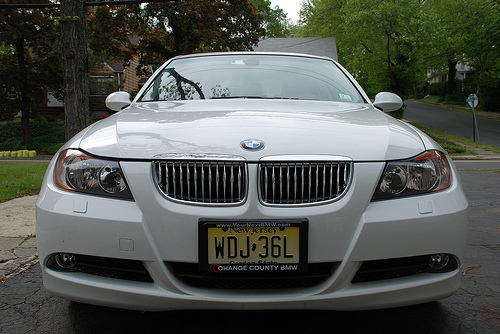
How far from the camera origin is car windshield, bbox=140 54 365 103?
3238 millimetres

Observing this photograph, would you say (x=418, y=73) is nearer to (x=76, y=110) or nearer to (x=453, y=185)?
(x=76, y=110)

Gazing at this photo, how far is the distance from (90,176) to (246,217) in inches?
29.3

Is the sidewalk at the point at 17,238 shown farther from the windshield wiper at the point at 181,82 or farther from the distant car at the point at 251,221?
the windshield wiper at the point at 181,82

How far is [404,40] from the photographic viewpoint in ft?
90.2

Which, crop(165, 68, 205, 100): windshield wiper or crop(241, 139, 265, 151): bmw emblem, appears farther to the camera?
crop(165, 68, 205, 100): windshield wiper

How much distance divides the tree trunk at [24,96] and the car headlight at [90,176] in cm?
2463

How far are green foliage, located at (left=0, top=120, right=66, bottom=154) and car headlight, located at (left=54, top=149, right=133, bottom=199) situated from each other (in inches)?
874

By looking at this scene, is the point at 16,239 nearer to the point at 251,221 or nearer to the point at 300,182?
the point at 251,221

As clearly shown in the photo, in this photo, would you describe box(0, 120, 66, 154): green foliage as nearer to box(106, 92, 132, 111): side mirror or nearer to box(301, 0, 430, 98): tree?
box(301, 0, 430, 98): tree

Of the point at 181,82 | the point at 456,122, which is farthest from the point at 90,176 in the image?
the point at 456,122

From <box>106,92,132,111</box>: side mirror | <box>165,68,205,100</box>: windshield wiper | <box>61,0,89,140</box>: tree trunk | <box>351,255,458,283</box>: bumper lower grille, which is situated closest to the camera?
<box>351,255,458,283</box>: bumper lower grille

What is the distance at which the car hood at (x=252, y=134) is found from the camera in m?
1.96

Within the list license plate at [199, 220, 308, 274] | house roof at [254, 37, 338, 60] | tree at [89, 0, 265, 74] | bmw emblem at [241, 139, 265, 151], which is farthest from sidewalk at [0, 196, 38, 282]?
house roof at [254, 37, 338, 60]

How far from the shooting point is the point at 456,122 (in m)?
31.9
